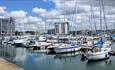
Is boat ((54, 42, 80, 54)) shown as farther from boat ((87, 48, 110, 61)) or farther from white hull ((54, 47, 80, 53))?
boat ((87, 48, 110, 61))

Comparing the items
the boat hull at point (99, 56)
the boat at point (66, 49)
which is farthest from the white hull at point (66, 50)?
the boat hull at point (99, 56)

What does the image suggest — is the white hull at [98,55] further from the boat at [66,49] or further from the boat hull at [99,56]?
the boat at [66,49]

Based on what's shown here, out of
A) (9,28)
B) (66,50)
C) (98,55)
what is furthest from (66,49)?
(9,28)

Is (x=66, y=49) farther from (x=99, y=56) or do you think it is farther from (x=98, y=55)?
(x=98, y=55)

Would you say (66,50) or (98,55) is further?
(66,50)

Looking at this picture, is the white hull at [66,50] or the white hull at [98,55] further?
the white hull at [66,50]

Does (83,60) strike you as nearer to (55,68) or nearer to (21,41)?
(55,68)

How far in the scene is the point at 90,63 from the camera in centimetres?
5519

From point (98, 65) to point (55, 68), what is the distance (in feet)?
31.0

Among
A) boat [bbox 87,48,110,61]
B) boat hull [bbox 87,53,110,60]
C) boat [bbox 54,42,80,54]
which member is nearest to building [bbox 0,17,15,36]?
boat [bbox 54,42,80,54]

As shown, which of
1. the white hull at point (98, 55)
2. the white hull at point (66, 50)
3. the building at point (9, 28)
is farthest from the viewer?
the building at point (9, 28)

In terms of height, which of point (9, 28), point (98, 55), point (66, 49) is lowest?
point (98, 55)

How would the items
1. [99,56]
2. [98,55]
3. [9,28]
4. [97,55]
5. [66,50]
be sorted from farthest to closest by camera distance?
[9,28], [66,50], [99,56], [98,55], [97,55]

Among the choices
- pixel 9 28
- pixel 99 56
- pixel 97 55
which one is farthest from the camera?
pixel 9 28
